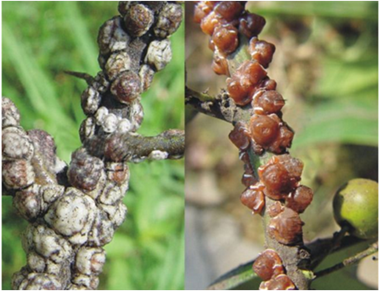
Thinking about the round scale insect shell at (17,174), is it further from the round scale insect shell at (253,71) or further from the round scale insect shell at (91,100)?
the round scale insect shell at (253,71)

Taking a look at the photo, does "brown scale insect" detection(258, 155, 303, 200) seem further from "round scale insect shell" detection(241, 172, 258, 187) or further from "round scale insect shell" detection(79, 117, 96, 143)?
"round scale insect shell" detection(79, 117, 96, 143)

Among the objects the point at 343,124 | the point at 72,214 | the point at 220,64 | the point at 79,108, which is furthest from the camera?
the point at 343,124

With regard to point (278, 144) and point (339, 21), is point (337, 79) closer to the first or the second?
point (339, 21)

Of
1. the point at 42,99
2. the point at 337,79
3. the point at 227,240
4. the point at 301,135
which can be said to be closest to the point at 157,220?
the point at 42,99

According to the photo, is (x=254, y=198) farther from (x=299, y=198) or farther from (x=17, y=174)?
(x=17, y=174)

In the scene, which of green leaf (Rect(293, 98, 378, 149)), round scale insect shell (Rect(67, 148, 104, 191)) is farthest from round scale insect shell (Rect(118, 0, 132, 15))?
green leaf (Rect(293, 98, 378, 149))

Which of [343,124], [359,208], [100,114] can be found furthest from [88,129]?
[343,124]

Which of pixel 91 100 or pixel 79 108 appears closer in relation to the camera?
pixel 91 100

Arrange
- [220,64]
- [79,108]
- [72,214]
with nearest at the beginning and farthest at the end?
[72,214]
[220,64]
[79,108]
